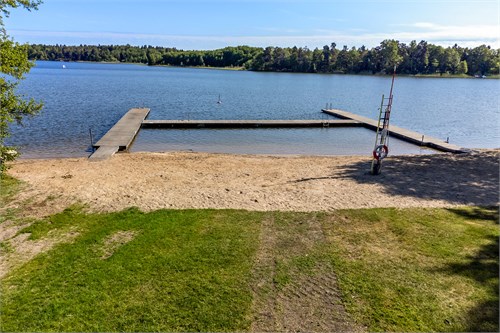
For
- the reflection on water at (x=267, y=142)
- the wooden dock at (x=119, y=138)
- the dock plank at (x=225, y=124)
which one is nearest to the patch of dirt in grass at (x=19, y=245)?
the wooden dock at (x=119, y=138)

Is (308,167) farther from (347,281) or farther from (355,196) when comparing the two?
(347,281)

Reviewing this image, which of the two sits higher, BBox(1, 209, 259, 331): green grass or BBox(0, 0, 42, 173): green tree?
BBox(0, 0, 42, 173): green tree

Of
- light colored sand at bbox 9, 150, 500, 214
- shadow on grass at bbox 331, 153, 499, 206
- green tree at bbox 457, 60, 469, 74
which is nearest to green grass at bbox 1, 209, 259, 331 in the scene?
light colored sand at bbox 9, 150, 500, 214

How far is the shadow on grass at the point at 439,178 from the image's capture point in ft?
32.1

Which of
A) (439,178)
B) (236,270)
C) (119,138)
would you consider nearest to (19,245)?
(236,270)

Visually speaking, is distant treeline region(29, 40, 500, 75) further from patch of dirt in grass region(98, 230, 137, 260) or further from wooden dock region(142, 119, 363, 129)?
patch of dirt in grass region(98, 230, 137, 260)

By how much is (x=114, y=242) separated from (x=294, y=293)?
3632 mm

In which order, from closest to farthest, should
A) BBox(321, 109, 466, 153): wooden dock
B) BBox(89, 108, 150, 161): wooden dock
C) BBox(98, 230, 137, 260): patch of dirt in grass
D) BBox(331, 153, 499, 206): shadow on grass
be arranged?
BBox(98, 230, 137, 260): patch of dirt in grass < BBox(331, 153, 499, 206): shadow on grass < BBox(89, 108, 150, 161): wooden dock < BBox(321, 109, 466, 153): wooden dock

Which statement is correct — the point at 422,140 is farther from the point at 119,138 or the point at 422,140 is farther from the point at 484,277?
the point at 119,138

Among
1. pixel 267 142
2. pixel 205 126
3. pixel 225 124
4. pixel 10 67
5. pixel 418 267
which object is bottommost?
pixel 267 142

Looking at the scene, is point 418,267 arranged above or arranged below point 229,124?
above

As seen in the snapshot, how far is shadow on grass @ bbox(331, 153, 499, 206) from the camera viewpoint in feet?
32.1

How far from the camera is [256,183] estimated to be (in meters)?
10.9

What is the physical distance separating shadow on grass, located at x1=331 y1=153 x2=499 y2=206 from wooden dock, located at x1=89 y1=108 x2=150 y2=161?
10491 mm
